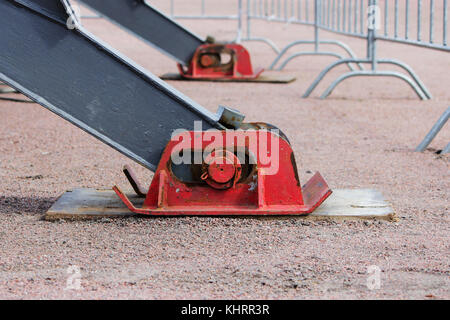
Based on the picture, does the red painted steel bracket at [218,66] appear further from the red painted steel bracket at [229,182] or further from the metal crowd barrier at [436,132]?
the red painted steel bracket at [229,182]

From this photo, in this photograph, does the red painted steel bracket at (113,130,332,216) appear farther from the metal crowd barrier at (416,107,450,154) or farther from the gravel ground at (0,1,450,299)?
the metal crowd barrier at (416,107,450,154)

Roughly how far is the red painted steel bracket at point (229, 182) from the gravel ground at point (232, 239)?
0.21 feet

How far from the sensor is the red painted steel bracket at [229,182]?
10.2 feet

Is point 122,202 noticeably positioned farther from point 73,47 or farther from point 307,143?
point 307,143

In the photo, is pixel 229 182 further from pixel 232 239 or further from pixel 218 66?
pixel 218 66

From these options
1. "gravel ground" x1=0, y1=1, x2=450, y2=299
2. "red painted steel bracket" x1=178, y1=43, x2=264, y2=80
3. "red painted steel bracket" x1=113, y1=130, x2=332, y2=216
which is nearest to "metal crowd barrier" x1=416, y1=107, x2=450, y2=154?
"gravel ground" x1=0, y1=1, x2=450, y2=299

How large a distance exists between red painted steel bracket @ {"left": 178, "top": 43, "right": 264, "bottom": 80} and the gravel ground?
3064mm

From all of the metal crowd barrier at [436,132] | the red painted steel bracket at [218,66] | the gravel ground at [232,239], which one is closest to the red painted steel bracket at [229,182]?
the gravel ground at [232,239]

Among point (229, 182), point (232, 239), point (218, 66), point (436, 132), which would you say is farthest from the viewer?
point (218, 66)

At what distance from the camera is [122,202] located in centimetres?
336

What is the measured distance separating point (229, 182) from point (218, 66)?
5394 millimetres

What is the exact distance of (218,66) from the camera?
8414 mm

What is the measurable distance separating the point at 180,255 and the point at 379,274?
0.68 m

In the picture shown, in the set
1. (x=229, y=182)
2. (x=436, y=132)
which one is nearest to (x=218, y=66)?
(x=436, y=132)
